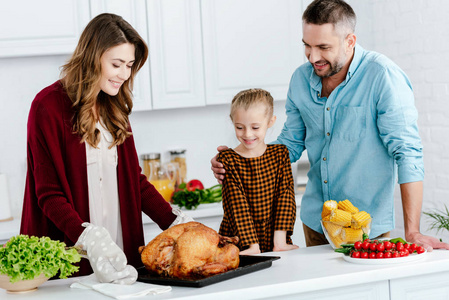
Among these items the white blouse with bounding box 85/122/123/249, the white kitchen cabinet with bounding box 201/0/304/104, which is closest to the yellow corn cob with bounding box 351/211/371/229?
the white blouse with bounding box 85/122/123/249

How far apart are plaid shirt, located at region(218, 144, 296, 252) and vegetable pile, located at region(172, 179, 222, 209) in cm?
132

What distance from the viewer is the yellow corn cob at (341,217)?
6.74 feet

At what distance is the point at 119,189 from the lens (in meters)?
2.34

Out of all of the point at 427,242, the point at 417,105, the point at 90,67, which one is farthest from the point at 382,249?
the point at 417,105

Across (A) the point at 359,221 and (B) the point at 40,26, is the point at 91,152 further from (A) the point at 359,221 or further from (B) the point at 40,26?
(B) the point at 40,26

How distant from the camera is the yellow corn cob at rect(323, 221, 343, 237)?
207 cm

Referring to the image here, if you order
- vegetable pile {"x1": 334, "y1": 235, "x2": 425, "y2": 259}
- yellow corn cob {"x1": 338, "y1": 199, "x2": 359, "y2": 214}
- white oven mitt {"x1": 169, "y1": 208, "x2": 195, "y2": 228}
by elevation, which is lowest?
vegetable pile {"x1": 334, "y1": 235, "x2": 425, "y2": 259}

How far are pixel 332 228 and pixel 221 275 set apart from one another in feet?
1.60

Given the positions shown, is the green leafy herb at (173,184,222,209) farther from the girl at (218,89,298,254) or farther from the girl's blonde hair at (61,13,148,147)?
the girl's blonde hair at (61,13,148,147)

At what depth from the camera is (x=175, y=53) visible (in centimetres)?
388

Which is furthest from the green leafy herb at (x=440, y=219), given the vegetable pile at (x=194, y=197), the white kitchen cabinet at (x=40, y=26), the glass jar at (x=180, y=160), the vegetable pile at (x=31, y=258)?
the white kitchen cabinet at (x=40, y=26)

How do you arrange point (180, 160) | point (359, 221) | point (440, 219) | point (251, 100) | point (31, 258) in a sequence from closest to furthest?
point (31, 258) → point (359, 221) → point (251, 100) → point (440, 219) → point (180, 160)

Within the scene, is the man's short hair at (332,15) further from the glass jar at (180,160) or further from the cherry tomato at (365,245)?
the glass jar at (180,160)

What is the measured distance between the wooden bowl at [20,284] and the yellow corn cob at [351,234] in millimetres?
965
